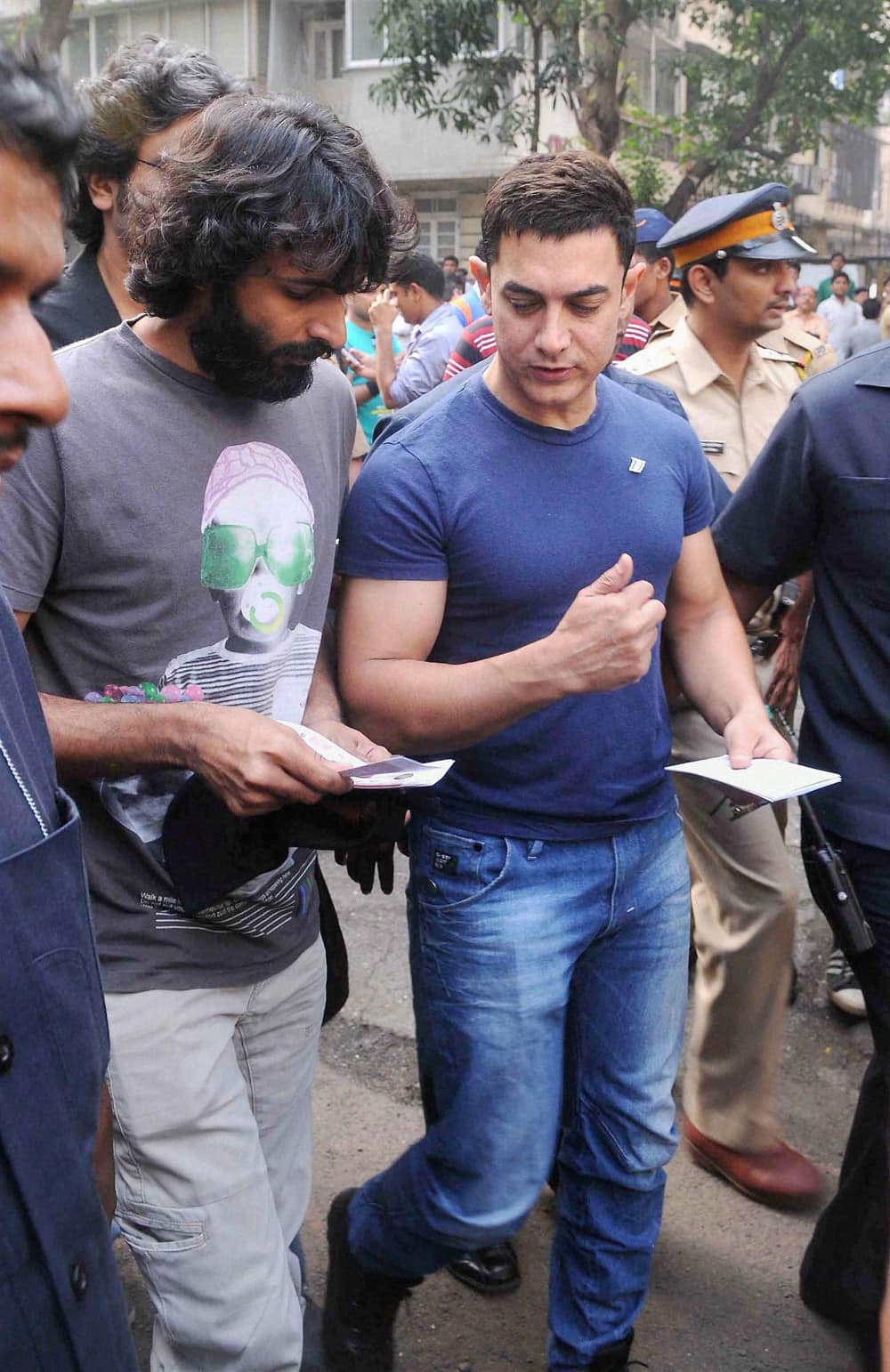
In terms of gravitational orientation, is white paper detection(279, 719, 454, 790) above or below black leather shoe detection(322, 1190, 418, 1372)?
above

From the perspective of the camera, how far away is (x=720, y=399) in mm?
4000

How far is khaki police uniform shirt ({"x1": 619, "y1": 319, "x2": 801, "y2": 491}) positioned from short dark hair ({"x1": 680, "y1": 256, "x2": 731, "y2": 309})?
0.08m

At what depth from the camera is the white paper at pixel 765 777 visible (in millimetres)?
2205

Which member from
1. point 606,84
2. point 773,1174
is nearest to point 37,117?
point 773,1174

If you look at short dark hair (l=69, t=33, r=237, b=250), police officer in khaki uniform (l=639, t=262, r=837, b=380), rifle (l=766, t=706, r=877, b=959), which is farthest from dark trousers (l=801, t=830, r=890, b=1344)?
police officer in khaki uniform (l=639, t=262, r=837, b=380)

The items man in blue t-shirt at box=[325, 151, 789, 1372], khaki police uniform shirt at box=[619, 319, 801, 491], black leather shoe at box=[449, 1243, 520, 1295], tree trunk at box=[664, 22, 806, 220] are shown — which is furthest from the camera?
tree trunk at box=[664, 22, 806, 220]

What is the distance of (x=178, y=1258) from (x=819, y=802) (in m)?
1.37

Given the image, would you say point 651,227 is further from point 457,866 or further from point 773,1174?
point 457,866

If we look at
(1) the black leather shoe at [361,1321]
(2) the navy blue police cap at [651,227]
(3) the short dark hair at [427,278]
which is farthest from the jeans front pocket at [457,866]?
(3) the short dark hair at [427,278]

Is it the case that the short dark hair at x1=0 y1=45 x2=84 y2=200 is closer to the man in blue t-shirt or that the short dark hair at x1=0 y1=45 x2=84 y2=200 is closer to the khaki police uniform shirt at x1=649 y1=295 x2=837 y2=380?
the man in blue t-shirt

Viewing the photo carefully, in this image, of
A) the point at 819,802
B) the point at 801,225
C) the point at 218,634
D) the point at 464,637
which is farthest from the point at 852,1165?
the point at 801,225

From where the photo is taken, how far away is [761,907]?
11.3 feet

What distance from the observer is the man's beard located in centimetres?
207

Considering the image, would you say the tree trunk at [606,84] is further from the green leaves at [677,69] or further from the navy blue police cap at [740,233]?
the navy blue police cap at [740,233]
